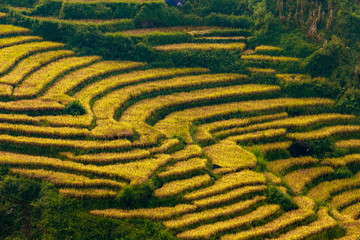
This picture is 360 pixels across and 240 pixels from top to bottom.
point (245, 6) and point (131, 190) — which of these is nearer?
point (131, 190)

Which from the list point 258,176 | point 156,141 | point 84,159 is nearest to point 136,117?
point 156,141

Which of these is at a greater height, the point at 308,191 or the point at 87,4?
the point at 87,4

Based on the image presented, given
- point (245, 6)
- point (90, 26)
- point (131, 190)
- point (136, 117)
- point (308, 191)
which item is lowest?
point (308, 191)

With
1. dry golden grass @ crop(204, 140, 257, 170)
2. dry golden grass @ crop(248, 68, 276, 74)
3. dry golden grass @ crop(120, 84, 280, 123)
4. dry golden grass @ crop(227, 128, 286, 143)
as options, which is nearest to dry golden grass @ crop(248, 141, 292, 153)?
dry golden grass @ crop(227, 128, 286, 143)

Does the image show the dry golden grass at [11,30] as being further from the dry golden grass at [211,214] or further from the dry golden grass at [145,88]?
the dry golden grass at [211,214]

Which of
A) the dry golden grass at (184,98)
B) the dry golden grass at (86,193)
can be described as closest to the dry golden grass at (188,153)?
the dry golden grass at (184,98)

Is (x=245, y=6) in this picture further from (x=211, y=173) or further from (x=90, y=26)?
(x=211, y=173)

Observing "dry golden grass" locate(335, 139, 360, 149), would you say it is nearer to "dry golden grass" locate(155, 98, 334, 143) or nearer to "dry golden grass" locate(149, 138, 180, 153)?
"dry golden grass" locate(155, 98, 334, 143)
